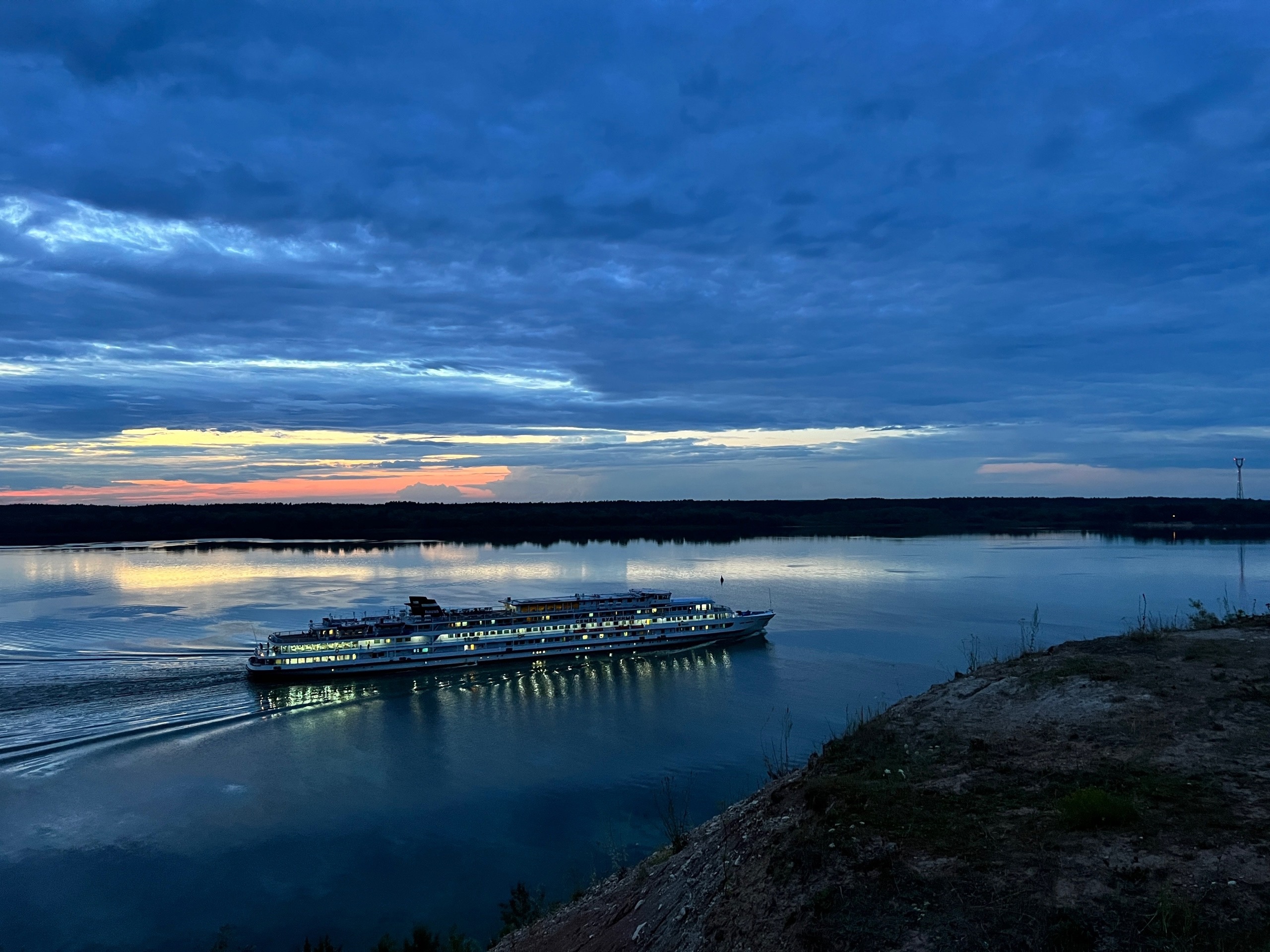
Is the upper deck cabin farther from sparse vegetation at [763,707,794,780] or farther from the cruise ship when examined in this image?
sparse vegetation at [763,707,794,780]

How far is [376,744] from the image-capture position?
39375 mm

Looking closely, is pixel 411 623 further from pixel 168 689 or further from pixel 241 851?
pixel 241 851

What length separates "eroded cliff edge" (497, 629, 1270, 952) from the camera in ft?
24.8

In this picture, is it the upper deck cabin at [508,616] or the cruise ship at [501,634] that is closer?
the cruise ship at [501,634]

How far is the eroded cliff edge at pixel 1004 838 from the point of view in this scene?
755 cm

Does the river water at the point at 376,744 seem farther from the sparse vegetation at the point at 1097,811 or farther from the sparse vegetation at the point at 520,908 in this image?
the sparse vegetation at the point at 1097,811

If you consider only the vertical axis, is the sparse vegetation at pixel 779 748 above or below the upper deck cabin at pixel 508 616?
below

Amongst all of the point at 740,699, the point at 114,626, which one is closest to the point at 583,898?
the point at 740,699

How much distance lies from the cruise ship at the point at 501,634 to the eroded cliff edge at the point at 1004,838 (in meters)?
43.3

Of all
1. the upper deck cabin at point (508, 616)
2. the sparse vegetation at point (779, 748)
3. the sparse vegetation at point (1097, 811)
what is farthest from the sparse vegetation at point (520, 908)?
the upper deck cabin at point (508, 616)

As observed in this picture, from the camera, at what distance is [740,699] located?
46469 millimetres

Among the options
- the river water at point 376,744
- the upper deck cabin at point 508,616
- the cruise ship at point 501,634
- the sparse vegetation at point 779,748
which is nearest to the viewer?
the river water at point 376,744

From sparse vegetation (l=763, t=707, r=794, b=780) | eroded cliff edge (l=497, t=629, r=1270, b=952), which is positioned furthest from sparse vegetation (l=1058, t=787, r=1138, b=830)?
sparse vegetation (l=763, t=707, r=794, b=780)

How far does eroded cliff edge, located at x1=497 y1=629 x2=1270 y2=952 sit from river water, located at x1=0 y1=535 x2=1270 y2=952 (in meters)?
10.9
